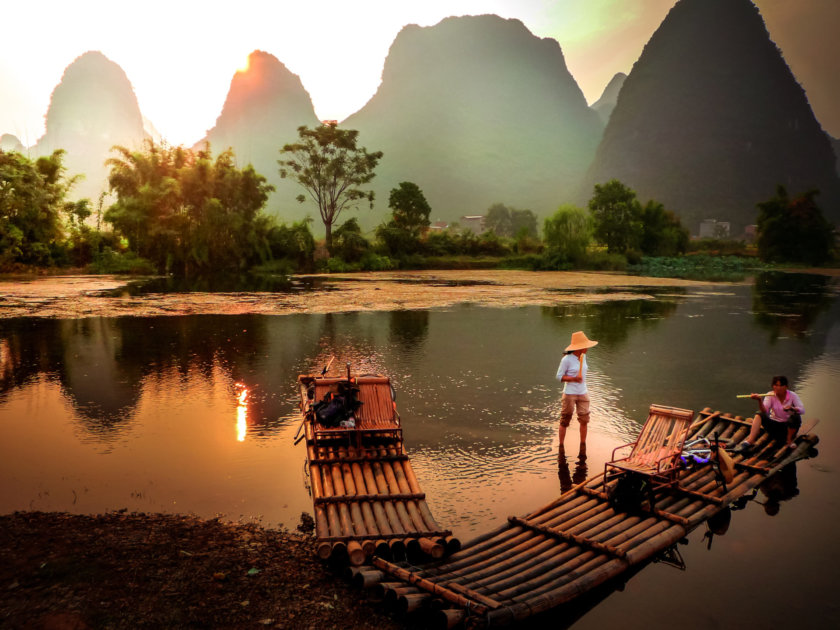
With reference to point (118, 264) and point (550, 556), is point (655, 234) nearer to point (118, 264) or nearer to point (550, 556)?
point (118, 264)

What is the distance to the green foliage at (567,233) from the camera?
58.8 meters

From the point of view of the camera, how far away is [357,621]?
4.44 metres

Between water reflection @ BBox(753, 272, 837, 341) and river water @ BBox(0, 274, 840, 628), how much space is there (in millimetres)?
392

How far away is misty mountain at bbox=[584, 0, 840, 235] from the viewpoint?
145 m

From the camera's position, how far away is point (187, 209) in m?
52.1

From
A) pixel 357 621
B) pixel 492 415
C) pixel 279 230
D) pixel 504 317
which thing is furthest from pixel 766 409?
pixel 279 230

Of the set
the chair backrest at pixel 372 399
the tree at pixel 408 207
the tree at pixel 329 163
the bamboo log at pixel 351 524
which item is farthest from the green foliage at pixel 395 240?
the bamboo log at pixel 351 524

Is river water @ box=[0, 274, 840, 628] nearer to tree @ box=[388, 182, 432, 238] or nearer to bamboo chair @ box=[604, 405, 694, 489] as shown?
bamboo chair @ box=[604, 405, 694, 489]

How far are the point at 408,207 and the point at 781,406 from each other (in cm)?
5414

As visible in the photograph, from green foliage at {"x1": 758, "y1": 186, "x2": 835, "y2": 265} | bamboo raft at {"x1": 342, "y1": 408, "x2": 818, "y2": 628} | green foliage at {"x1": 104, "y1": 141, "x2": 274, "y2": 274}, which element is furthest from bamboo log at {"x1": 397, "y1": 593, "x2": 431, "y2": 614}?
green foliage at {"x1": 758, "y1": 186, "x2": 835, "y2": 265}

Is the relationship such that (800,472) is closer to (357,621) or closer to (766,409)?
(766,409)

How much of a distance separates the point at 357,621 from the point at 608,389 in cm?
877

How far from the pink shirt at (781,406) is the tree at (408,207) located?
53.2 meters

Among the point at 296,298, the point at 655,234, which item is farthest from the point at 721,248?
the point at 296,298
